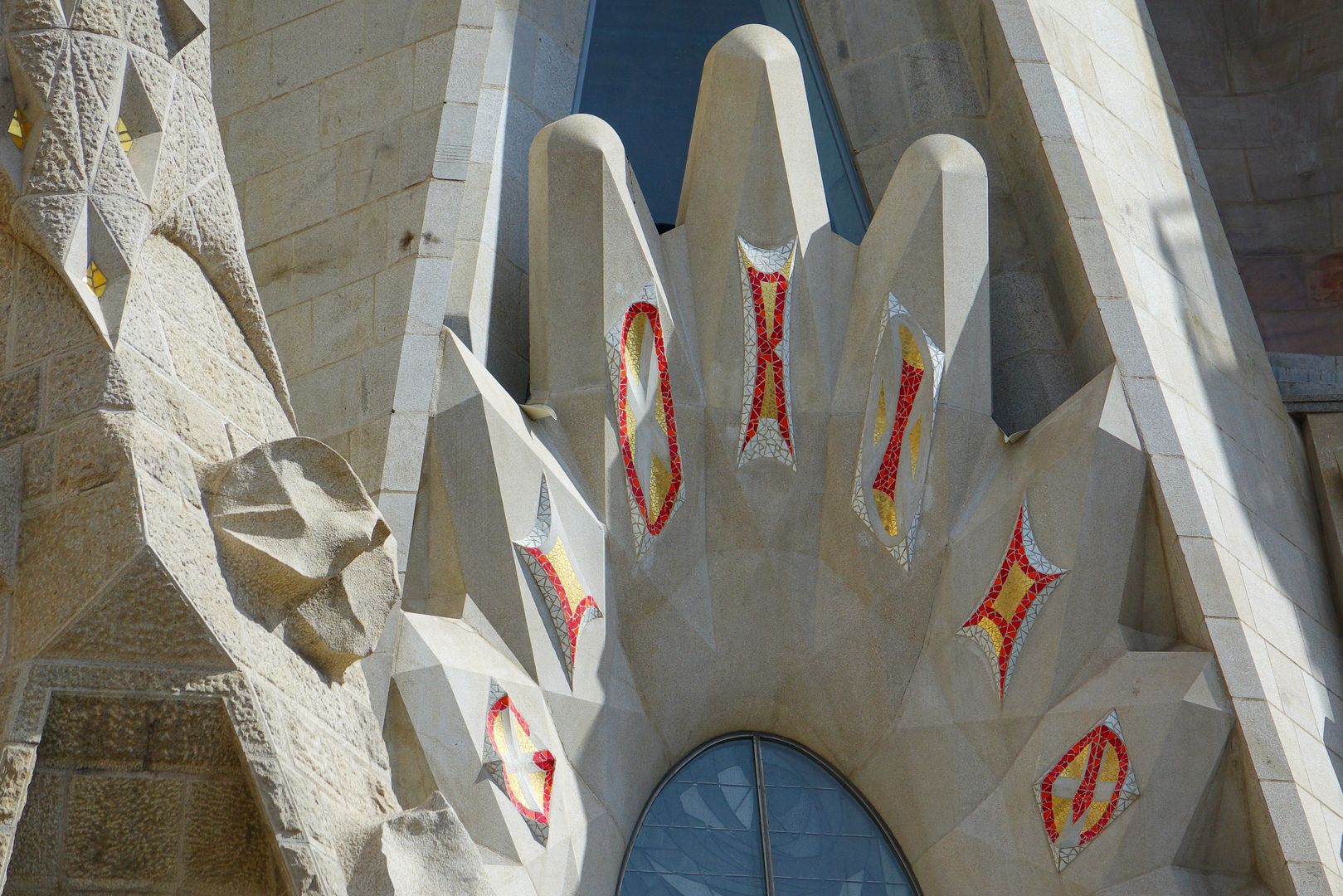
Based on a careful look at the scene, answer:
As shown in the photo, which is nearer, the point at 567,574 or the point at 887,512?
the point at 567,574

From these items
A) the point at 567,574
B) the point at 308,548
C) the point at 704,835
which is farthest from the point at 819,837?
the point at 308,548

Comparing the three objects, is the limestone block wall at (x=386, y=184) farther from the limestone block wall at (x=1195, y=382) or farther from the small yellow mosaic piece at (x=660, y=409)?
the limestone block wall at (x=1195, y=382)

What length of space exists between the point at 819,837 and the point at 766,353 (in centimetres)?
145

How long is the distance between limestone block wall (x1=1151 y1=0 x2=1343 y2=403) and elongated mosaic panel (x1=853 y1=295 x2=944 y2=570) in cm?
310

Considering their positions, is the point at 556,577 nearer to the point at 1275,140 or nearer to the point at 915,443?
the point at 915,443

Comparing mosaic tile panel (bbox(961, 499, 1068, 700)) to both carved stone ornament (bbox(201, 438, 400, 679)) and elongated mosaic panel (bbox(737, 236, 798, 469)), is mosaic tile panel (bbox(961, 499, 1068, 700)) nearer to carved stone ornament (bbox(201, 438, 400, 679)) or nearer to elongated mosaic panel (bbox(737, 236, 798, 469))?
elongated mosaic panel (bbox(737, 236, 798, 469))

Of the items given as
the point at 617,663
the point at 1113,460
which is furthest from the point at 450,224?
the point at 1113,460

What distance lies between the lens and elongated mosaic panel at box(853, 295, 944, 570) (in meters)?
5.43

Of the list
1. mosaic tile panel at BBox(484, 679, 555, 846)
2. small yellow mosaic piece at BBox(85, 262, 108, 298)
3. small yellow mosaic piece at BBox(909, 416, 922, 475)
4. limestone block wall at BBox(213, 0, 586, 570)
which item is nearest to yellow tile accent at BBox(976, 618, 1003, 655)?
small yellow mosaic piece at BBox(909, 416, 922, 475)

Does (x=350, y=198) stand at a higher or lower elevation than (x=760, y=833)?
higher

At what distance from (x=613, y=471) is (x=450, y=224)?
87cm

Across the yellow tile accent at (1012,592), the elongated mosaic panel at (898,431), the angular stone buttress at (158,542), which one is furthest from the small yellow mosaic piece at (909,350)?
the angular stone buttress at (158,542)

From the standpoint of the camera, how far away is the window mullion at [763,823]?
5.51 meters

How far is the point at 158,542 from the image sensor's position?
2537mm
